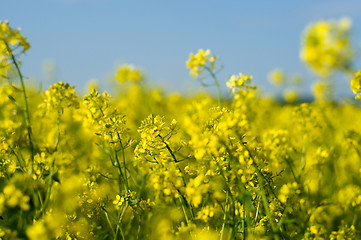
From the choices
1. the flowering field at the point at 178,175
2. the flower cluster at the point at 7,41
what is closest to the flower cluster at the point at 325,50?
the flowering field at the point at 178,175

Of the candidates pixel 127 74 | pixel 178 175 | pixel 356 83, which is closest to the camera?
pixel 178 175

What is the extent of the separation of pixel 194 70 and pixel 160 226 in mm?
1069

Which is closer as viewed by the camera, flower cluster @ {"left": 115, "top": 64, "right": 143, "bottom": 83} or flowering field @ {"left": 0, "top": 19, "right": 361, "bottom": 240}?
flowering field @ {"left": 0, "top": 19, "right": 361, "bottom": 240}

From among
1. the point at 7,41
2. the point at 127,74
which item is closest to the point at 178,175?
the point at 7,41

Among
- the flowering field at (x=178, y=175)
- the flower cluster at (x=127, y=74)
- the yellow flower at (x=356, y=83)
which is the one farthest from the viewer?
the flower cluster at (x=127, y=74)

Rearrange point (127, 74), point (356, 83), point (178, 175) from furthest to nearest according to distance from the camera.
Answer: point (127, 74) → point (356, 83) → point (178, 175)

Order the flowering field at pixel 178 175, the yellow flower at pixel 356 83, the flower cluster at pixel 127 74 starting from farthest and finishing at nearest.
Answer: the flower cluster at pixel 127 74 → the yellow flower at pixel 356 83 → the flowering field at pixel 178 175

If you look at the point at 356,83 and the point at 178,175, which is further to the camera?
the point at 356,83

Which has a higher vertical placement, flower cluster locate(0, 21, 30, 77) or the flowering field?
flower cluster locate(0, 21, 30, 77)

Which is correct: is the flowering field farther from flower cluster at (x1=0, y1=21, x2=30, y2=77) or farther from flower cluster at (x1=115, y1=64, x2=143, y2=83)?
flower cluster at (x1=115, y1=64, x2=143, y2=83)

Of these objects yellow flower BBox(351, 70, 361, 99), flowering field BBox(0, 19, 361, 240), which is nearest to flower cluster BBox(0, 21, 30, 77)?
flowering field BBox(0, 19, 361, 240)

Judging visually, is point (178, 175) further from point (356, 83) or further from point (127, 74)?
point (127, 74)

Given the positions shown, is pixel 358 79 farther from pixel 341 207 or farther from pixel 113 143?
pixel 113 143

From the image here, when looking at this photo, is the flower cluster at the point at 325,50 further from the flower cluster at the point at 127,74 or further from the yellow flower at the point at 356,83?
the flower cluster at the point at 127,74
